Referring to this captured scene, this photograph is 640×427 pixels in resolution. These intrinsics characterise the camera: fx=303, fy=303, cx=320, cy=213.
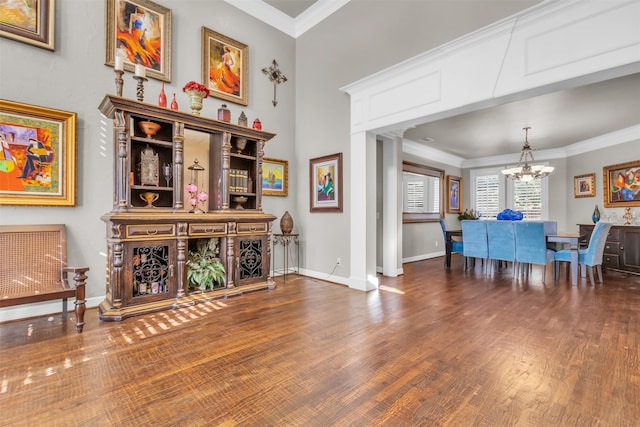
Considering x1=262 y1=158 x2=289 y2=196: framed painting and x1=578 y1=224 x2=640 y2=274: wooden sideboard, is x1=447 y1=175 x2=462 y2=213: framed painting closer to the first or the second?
x1=578 y1=224 x2=640 y2=274: wooden sideboard

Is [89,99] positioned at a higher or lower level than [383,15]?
lower

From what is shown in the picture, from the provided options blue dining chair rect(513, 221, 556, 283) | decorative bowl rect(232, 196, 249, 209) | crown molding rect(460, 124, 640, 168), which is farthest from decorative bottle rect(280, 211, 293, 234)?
crown molding rect(460, 124, 640, 168)

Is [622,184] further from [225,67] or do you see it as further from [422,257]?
[225,67]

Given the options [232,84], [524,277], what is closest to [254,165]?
[232,84]

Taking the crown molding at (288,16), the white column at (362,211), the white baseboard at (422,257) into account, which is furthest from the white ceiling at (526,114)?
the white baseboard at (422,257)

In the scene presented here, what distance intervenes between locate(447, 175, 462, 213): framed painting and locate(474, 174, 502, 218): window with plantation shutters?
0.60 meters

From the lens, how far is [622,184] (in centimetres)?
599

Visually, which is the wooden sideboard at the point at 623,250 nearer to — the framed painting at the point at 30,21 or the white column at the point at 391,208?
the white column at the point at 391,208

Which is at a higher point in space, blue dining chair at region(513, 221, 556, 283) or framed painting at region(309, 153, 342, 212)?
framed painting at region(309, 153, 342, 212)

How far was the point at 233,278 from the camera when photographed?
12.3 feet

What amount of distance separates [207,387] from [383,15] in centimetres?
440

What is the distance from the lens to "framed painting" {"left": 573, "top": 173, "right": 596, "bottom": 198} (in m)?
6.75

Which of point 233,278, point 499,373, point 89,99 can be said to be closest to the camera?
point 499,373

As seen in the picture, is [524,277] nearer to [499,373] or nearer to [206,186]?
[499,373]
